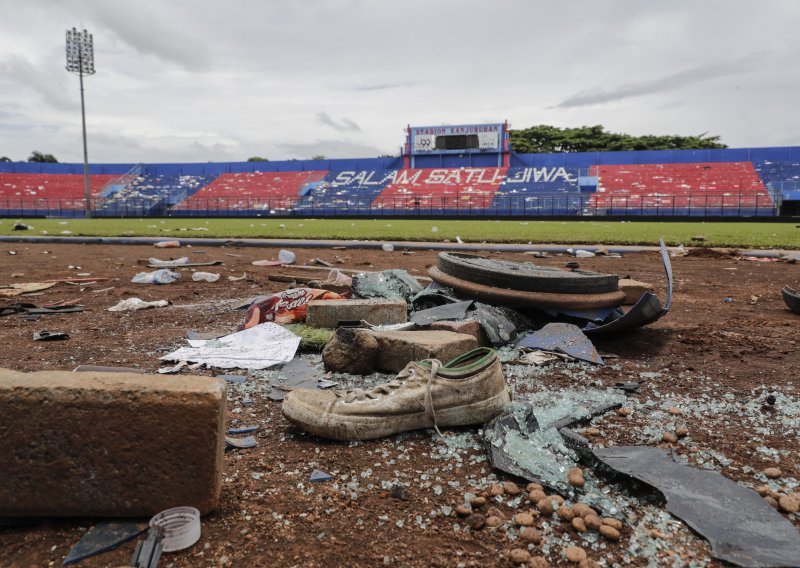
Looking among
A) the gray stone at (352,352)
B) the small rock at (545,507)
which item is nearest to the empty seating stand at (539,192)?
the gray stone at (352,352)

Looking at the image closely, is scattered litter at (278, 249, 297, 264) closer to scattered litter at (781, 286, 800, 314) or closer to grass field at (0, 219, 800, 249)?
grass field at (0, 219, 800, 249)

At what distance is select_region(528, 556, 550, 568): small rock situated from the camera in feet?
4.75

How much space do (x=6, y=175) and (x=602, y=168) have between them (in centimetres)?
4879

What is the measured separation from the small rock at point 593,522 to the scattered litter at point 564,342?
68.2 inches

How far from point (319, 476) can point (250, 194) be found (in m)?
43.8

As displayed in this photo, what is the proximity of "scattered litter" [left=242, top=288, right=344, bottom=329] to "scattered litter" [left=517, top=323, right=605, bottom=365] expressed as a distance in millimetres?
1744

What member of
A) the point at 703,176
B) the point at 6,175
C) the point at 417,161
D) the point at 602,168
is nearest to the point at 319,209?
the point at 417,161

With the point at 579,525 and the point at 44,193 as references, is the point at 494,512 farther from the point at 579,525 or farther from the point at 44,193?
the point at 44,193

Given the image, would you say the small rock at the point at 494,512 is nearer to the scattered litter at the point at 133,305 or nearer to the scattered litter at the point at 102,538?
the scattered litter at the point at 102,538

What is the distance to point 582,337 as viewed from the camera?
3.50 meters

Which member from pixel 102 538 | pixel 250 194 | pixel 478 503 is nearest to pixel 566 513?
pixel 478 503

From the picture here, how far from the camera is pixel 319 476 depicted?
1.92 meters

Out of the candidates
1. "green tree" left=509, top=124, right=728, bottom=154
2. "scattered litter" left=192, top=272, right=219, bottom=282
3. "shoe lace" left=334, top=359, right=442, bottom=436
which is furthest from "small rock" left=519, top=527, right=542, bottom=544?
"green tree" left=509, top=124, right=728, bottom=154

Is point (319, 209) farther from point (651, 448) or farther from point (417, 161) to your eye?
point (651, 448)
